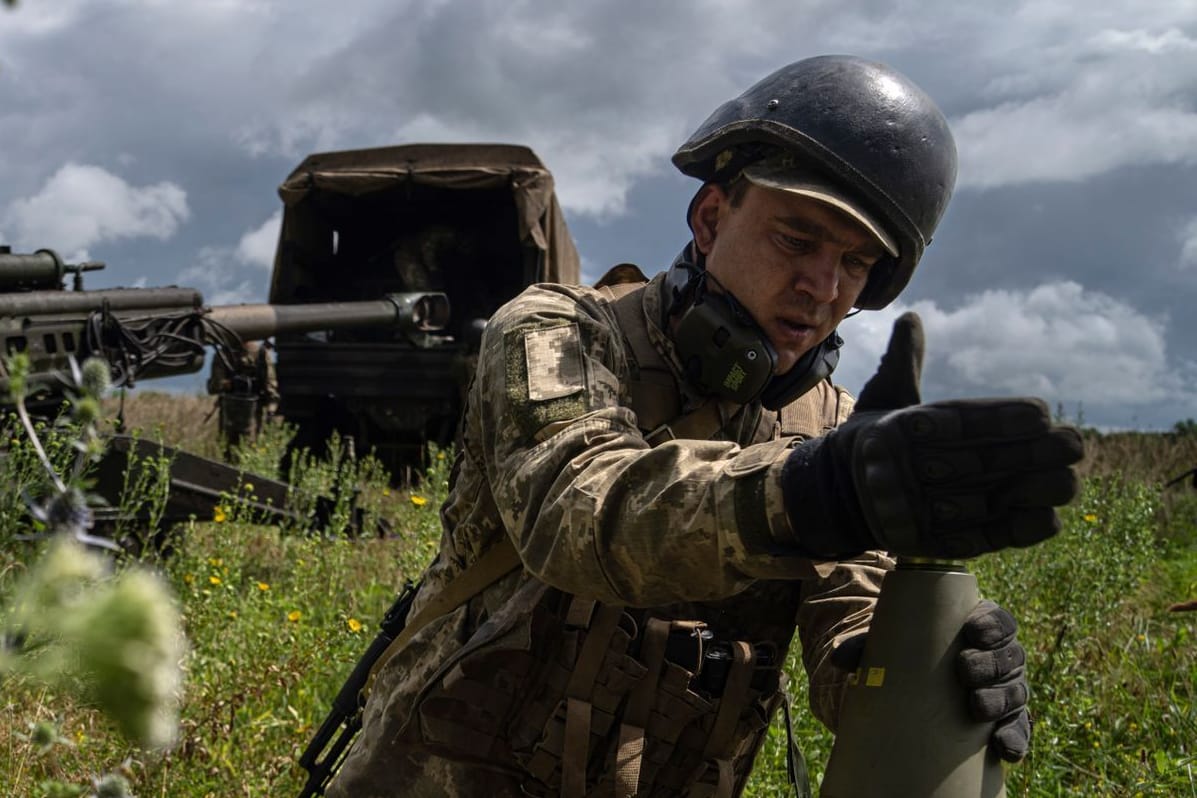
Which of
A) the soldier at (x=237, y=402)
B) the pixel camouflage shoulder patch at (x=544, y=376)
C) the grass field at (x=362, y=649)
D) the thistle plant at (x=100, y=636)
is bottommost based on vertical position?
the grass field at (x=362, y=649)

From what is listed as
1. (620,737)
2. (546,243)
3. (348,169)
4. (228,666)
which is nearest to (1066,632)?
(620,737)

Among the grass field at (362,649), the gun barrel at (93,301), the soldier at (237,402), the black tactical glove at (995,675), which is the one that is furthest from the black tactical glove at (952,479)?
the soldier at (237,402)

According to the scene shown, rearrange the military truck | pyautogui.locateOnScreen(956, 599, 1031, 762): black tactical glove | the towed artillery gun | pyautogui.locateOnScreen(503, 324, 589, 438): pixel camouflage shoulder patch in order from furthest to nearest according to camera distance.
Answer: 1. the military truck
2. the towed artillery gun
3. pyautogui.locateOnScreen(503, 324, 589, 438): pixel camouflage shoulder patch
4. pyautogui.locateOnScreen(956, 599, 1031, 762): black tactical glove

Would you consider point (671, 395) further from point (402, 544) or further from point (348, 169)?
point (348, 169)

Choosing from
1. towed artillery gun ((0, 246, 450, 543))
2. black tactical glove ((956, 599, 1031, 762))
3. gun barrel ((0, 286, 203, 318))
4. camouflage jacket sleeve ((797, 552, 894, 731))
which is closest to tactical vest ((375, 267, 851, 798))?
camouflage jacket sleeve ((797, 552, 894, 731))

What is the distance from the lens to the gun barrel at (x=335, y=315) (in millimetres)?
8359

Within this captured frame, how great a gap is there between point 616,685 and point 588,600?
0.59ft

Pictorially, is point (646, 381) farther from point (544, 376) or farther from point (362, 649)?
point (362, 649)

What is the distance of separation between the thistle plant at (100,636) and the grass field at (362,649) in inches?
75.3

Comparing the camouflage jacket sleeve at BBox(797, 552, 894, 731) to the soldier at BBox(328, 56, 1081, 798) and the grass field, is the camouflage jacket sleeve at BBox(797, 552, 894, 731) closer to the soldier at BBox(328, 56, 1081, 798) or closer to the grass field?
the soldier at BBox(328, 56, 1081, 798)

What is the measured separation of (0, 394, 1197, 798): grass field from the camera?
3.09 m

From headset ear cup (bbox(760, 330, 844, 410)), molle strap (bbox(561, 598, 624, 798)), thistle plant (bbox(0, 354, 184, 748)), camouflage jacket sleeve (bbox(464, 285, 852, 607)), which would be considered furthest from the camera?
headset ear cup (bbox(760, 330, 844, 410))

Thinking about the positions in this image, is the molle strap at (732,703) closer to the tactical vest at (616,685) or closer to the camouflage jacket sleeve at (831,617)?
the tactical vest at (616,685)

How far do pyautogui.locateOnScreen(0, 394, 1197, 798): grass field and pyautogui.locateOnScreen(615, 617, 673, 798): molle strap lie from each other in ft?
3.11
